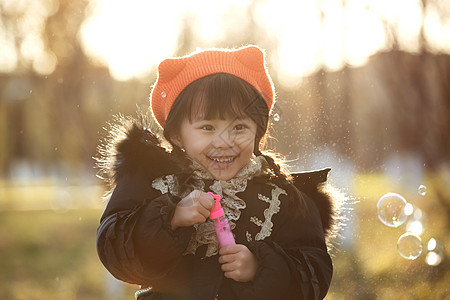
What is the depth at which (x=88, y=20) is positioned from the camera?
8.02 metres

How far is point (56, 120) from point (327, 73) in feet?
19.5

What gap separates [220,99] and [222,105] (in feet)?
0.09

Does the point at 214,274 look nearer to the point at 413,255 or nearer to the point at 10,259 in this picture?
the point at 413,255

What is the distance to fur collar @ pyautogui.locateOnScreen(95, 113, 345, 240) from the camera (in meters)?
2.07

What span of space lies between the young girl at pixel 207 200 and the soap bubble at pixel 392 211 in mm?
1380

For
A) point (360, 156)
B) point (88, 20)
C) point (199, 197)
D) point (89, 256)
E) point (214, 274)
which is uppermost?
point (88, 20)

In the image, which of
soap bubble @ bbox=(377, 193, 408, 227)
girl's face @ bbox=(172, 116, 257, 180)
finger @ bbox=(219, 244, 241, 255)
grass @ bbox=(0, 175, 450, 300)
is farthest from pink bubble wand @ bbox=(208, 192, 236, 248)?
grass @ bbox=(0, 175, 450, 300)

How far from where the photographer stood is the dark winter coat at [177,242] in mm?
1887

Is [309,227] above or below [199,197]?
below

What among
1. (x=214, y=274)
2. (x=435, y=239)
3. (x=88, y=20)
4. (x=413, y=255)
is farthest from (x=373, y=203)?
(x=214, y=274)

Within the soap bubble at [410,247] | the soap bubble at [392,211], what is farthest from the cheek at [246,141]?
the soap bubble at [410,247]

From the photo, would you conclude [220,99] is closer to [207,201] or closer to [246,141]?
[246,141]

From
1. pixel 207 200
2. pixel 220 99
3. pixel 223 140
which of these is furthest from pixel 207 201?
pixel 220 99

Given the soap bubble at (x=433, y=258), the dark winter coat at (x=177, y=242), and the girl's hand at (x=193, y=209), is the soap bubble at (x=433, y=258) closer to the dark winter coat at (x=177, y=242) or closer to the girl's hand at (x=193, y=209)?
the dark winter coat at (x=177, y=242)
